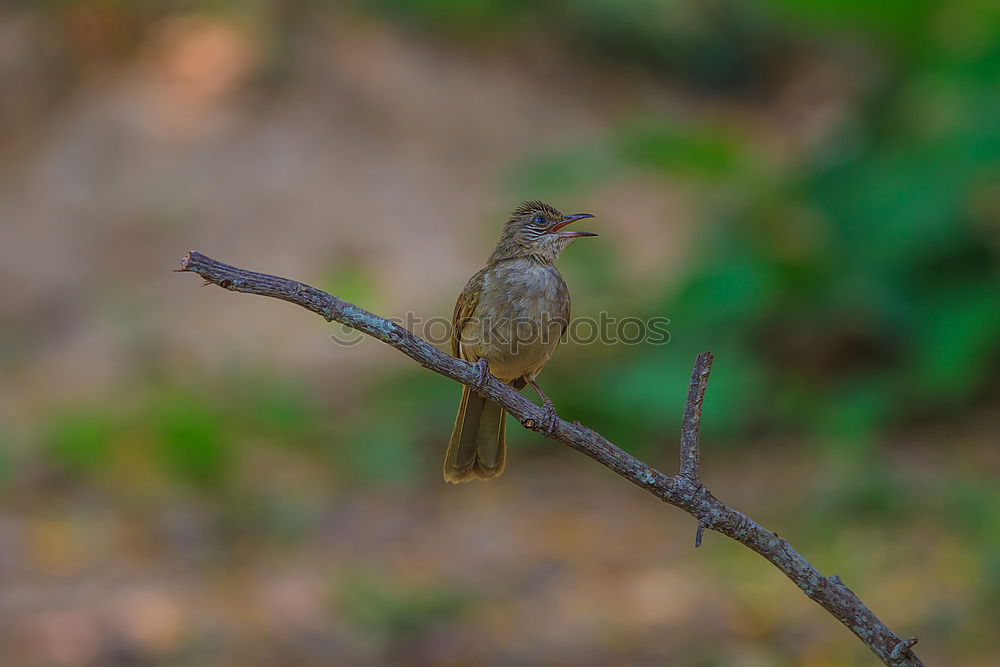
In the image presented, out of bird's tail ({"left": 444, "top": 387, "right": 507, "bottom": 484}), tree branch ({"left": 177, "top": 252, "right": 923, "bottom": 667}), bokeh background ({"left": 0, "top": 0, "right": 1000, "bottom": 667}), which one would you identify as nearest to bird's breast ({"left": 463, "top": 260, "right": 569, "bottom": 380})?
bird's tail ({"left": 444, "top": 387, "right": 507, "bottom": 484})

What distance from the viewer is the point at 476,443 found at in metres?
3.70

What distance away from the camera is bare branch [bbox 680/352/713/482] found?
2.44 m

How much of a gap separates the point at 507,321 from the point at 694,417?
1199 mm

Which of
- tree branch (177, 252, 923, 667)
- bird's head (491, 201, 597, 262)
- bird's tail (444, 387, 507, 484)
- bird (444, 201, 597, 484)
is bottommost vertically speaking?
tree branch (177, 252, 923, 667)

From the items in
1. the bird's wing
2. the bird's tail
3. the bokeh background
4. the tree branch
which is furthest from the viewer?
the bokeh background

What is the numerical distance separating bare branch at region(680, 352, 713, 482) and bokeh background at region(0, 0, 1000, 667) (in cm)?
261

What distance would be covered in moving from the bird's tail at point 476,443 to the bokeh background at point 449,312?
1.65 meters

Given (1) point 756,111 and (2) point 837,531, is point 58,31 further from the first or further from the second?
(2) point 837,531

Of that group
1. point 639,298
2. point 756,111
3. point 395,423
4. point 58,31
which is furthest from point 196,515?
point 756,111

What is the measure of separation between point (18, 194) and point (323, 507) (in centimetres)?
543

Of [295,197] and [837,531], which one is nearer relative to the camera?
[837,531]

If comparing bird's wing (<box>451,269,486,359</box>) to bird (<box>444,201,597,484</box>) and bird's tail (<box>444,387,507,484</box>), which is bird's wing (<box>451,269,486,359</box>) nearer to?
bird (<box>444,201,597,484</box>)

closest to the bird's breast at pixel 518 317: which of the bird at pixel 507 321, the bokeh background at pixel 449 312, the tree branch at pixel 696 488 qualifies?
the bird at pixel 507 321

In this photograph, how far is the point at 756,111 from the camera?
11719 millimetres
